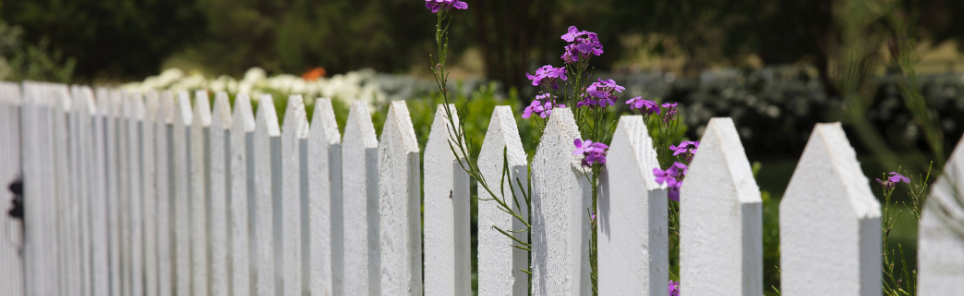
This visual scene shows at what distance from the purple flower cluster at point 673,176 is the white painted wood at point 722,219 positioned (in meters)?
0.03

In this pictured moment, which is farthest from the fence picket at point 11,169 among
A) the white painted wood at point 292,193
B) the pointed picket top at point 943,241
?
the pointed picket top at point 943,241

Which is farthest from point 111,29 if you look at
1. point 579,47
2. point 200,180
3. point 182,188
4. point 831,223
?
point 831,223

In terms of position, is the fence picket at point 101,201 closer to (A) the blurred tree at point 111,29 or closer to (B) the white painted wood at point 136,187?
(B) the white painted wood at point 136,187

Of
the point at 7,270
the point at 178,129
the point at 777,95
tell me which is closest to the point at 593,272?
the point at 178,129

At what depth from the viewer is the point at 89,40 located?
25.4m

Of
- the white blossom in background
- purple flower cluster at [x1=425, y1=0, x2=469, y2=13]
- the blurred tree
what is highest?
the blurred tree

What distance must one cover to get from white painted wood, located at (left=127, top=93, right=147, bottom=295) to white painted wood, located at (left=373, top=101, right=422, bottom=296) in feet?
4.12

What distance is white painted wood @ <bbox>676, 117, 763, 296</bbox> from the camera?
0.85 metres

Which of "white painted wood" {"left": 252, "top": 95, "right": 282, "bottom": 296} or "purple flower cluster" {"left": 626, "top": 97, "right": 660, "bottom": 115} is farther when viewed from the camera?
A: "white painted wood" {"left": 252, "top": 95, "right": 282, "bottom": 296}

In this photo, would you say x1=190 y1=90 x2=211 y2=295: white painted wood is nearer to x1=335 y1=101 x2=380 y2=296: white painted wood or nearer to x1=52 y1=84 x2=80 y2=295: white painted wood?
x1=335 y1=101 x2=380 y2=296: white painted wood

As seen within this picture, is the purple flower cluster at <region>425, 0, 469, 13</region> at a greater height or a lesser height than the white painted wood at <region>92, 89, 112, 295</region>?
greater

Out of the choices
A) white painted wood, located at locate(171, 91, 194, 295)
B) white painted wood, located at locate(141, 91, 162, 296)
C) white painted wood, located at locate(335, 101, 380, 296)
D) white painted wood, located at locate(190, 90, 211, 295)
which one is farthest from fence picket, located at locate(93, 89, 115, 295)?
white painted wood, located at locate(335, 101, 380, 296)

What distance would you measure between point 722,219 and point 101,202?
2.34 meters

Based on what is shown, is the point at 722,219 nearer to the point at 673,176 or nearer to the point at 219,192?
the point at 673,176
